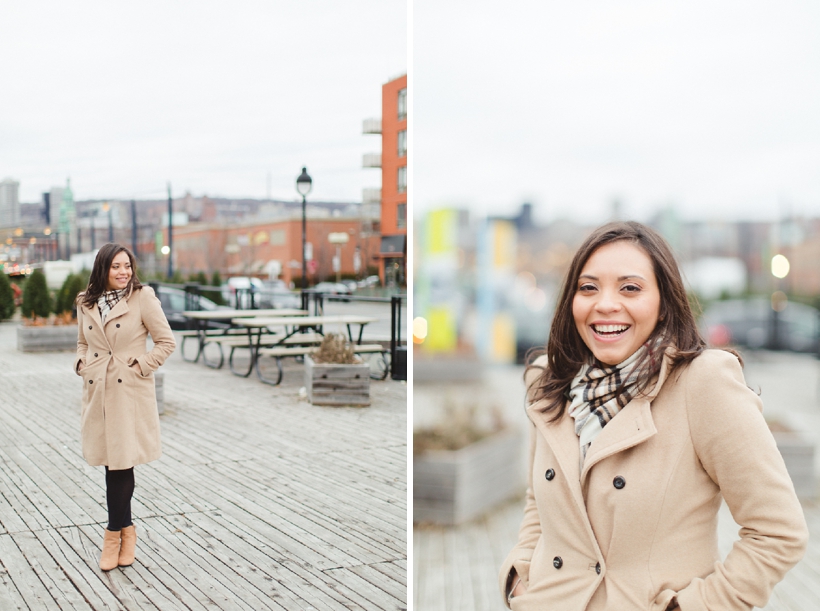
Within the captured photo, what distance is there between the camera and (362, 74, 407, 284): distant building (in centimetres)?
1603

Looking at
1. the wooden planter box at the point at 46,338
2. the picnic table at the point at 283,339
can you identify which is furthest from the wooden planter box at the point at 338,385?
the wooden planter box at the point at 46,338

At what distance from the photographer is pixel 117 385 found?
353 centimetres

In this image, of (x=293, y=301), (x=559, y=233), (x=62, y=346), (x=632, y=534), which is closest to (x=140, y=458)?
(x=632, y=534)

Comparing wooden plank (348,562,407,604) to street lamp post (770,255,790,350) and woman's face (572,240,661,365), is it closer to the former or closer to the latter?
woman's face (572,240,661,365)

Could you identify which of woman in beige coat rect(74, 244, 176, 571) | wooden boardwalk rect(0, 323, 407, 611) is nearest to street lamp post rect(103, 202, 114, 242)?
wooden boardwalk rect(0, 323, 407, 611)

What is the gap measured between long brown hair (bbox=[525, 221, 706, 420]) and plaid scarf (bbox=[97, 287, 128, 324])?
8.16 feet

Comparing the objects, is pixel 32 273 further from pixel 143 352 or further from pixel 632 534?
pixel 632 534

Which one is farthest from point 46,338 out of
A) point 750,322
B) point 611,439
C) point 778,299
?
point 611,439

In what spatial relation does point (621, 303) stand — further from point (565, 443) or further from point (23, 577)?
point (23, 577)

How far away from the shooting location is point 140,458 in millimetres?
3568

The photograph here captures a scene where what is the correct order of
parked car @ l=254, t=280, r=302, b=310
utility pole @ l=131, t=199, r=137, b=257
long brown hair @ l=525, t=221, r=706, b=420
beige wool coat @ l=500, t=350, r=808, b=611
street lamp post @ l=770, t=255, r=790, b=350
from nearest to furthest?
beige wool coat @ l=500, t=350, r=808, b=611, long brown hair @ l=525, t=221, r=706, b=420, street lamp post @ l=770, t=255, r=790, b=350, parked car @ l=254, t=280, r=302, b=310, utility pole @ l=131, t=199, r=137, b=257

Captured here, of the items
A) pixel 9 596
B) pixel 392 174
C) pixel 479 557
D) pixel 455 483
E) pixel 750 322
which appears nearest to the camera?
pixel 9 596

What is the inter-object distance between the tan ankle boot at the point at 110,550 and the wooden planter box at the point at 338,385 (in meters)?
4.25

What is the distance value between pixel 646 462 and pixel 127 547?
2896mm
